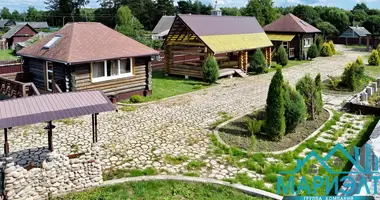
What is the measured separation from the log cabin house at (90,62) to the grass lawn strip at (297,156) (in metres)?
6.99

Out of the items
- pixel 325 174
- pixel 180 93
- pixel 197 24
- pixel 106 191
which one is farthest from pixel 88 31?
pixel 325 174

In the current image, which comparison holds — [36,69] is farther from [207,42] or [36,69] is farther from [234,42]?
[234,42]

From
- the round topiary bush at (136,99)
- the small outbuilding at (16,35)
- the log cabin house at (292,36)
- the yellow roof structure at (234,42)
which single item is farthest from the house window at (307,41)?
the small outbuilding at (16,35)

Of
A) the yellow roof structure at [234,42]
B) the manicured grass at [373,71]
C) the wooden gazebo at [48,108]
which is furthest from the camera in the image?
the manicured grass at [373,71]

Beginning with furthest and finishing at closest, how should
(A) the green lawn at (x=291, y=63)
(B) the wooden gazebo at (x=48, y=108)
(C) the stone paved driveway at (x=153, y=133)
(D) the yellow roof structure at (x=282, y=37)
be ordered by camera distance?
(D) the yellow roof structure at (x=282, y=37), (A) the green lawn at (x=291, y=63), (C) the stone paved driveway at (x=153, y=133), (B) the wooden gazebo at (x=48, y=108)

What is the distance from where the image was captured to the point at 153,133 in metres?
12.3

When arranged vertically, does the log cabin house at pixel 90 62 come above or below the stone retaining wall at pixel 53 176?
above

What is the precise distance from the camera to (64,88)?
15742mm

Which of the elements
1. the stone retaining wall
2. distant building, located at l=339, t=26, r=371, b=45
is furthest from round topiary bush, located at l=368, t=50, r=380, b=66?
the stone retaining wall

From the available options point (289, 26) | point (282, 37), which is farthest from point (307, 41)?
point (282, 37)

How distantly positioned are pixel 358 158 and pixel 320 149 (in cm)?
123

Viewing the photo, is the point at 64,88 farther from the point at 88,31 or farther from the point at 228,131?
the point at 228,131

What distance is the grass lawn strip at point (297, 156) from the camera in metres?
8.84

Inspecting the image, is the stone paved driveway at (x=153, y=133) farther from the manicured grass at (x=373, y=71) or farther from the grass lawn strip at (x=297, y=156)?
the manicured grass at (x=373, y=71)
